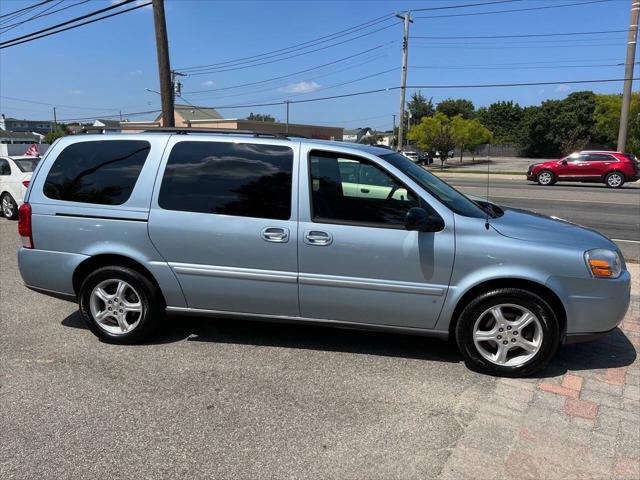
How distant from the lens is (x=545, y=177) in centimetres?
2450

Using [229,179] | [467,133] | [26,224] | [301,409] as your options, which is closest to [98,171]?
[26,224]

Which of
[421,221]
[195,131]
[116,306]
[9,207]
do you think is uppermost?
[195,131]

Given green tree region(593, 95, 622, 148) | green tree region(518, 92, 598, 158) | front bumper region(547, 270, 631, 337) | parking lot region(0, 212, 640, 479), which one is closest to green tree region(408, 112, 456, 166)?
green tree region(593, 95, 622, 148)

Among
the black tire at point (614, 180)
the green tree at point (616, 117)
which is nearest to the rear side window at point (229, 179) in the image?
the black tire at point (614, 180)

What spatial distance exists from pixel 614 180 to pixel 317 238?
23427 mm

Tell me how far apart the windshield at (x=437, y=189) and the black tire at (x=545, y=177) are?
22.1 m

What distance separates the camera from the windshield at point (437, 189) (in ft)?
13.1

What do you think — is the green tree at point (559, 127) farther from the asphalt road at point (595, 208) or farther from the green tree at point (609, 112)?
the asphalt road at point (595, 208)

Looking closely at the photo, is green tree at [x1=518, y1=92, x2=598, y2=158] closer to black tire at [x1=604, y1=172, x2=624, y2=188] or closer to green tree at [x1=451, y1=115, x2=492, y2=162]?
green tree at [x1=451, y1=115, x2=492, y2=162]

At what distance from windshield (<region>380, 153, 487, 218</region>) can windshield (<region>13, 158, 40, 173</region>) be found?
996 cm

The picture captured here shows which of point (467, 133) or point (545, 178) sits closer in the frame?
point (545, 178)

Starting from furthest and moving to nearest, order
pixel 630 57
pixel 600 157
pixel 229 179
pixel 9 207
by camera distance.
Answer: pixel 630 57 < pixel 600 157 < pixel 9 207 < pixel 229 179

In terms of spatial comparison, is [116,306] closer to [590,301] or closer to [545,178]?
[590,301]

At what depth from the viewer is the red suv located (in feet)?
75.9
